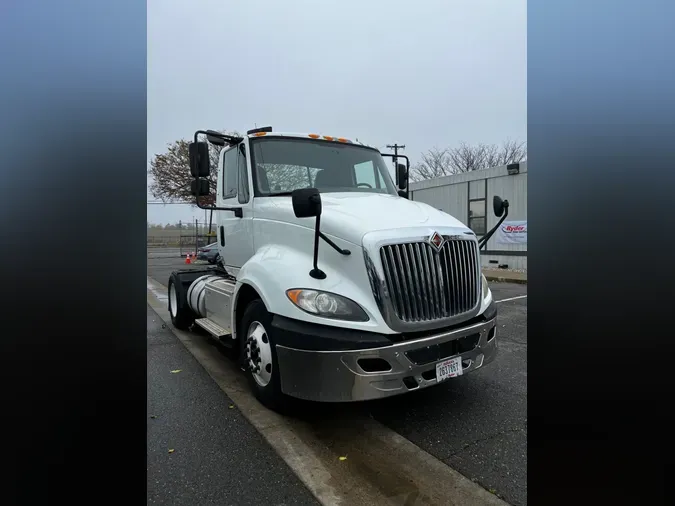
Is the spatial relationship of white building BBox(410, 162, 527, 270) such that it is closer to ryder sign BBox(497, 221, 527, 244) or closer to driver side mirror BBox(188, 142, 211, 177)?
ryder sign BBox(497, 221, 527, 244)

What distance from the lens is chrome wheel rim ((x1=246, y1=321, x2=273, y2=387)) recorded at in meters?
3.39

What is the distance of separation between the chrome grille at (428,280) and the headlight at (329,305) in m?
0.28

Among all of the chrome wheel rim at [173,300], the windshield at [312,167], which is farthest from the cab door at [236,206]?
the chrome wheel rim at [173,300]

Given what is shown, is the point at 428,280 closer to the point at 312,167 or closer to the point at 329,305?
the point at 329,305

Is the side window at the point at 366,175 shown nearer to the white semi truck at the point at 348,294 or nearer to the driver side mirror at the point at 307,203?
the white semi truck at the point at 348,294

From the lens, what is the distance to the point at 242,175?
4602 millimetres

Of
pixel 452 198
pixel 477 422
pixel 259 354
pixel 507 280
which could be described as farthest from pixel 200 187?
pixel 452 198

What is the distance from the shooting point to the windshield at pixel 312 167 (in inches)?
172

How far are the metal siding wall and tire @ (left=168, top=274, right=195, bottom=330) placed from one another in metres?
12.9

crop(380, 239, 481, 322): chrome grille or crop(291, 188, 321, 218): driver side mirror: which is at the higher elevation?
crop(291, 188, 321, 218): driver side mirror

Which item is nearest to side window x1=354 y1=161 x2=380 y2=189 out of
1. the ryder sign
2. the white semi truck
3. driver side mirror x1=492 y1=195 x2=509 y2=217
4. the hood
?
the white semi truck
